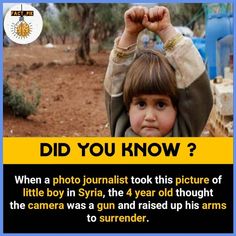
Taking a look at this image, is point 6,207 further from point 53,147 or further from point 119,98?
point 119,98

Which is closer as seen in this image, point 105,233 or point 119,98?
point 119,98

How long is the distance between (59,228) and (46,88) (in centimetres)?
475

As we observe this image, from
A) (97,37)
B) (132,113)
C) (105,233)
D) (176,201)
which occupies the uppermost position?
(97,37)

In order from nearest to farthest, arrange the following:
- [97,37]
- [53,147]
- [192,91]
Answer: [192,91] < [53,147] < [97,37]

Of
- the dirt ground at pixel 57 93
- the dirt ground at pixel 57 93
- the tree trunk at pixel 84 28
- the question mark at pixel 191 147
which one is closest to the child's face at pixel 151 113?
the question mark at pixel 191 147

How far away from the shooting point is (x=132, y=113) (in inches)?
70.8

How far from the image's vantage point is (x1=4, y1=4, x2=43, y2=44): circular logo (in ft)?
7.00

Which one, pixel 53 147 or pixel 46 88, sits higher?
pixel 46 88

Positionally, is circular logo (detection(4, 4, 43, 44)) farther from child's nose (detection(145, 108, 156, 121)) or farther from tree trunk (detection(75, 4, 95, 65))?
tree trunk (detection(75, 4, 95, 65))

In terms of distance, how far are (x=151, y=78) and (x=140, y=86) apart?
1.9 inches

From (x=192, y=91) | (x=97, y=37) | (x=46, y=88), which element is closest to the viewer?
(x=192, y=91)

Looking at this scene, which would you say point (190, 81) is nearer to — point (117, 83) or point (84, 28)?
point (117, 83)

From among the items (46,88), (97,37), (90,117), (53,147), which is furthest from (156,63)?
(97,37)

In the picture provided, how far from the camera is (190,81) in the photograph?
1.74 meters
